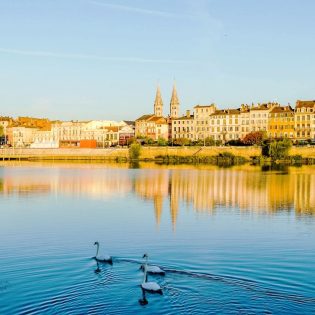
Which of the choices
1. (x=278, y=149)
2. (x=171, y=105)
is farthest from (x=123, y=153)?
(x=171, y=105)

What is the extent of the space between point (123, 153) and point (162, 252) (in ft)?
258

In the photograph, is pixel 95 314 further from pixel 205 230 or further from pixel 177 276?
pixel 205 230

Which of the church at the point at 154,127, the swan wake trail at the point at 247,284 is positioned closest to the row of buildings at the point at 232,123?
the church at the point at 154,127

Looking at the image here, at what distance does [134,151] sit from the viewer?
93438 millimetres

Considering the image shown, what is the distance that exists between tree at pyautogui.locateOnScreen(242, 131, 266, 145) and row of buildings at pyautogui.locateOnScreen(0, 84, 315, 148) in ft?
17.5

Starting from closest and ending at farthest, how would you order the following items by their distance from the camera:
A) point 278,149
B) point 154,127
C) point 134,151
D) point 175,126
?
point 278,149 → point 134,151 → point 175,126 → point 154,127

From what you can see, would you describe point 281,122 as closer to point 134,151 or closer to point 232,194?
point 134,151

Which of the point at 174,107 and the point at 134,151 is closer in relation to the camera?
the point at 134,151

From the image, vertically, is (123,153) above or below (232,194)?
above

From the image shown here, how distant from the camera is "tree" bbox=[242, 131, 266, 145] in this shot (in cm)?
9294

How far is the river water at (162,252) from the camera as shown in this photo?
1247cm

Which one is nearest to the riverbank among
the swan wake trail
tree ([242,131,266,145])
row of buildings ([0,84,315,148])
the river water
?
tree ([242,131,266,145])

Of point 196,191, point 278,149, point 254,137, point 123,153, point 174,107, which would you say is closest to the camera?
point 196,191

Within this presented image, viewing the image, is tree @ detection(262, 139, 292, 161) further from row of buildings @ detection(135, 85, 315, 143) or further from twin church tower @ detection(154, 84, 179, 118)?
twin church tower @ detection(154, 84, 179, 118)
